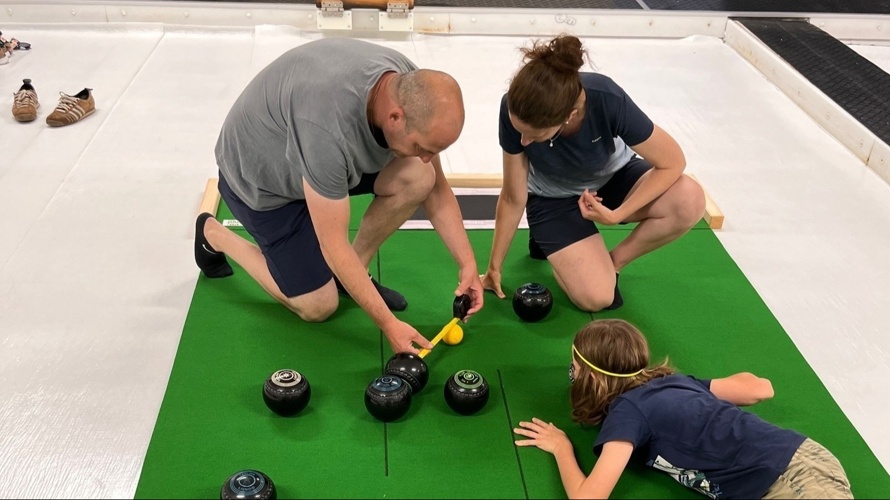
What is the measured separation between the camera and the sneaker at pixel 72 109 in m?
3.99

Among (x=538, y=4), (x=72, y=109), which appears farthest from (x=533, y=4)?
(x=72, y=109)

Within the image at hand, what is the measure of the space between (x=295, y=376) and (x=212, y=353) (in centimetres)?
45

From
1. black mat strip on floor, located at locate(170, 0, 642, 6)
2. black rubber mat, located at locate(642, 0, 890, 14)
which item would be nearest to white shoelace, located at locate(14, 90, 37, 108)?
black mat strip on floor, located at locate(170, 0, 642, 6)

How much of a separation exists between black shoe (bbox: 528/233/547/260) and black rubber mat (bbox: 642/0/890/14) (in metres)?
3.01

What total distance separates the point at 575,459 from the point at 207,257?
5.26 ft

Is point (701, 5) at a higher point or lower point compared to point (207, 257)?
higher

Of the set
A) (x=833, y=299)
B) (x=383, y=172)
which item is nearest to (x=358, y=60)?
(x=383, y=172)

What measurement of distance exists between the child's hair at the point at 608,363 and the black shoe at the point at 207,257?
4.87 feet

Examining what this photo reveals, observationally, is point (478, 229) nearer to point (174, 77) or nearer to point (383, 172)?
point (383, 172)

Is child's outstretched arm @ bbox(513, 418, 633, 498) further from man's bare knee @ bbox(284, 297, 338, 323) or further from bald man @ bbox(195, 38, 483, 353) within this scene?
man's bare knee @ bbox(284, 297, 338, 323)

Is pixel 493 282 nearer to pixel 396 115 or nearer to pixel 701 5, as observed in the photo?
pixel 396 115

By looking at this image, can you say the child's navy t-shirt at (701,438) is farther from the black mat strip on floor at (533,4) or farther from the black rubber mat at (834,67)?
the black mat strip on floor at (533,4)

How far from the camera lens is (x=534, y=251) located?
10.8 ft

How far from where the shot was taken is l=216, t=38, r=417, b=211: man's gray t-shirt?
7.03 ft
